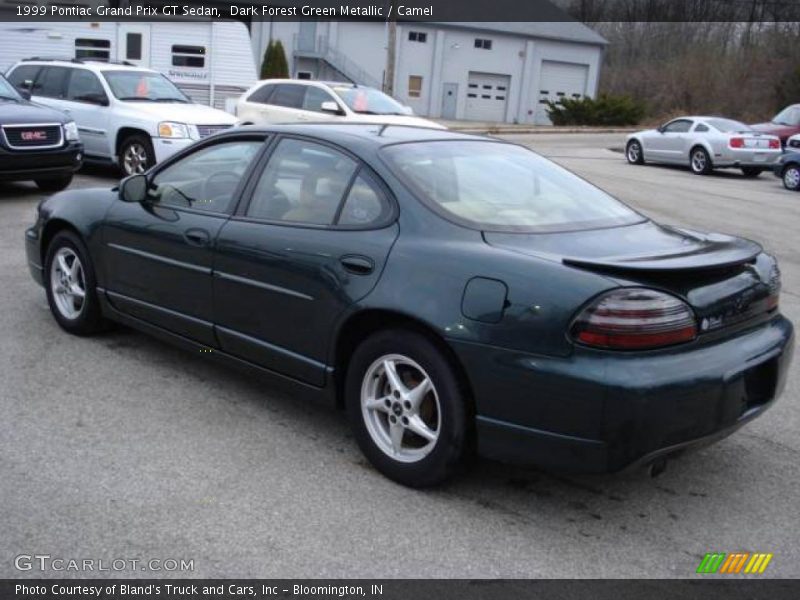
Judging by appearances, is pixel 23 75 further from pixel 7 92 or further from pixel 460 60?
pixel 460 60

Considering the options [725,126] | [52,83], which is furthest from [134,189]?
[725,126]

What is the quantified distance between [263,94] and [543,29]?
3919 cm

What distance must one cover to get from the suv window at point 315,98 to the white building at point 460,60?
104 ft

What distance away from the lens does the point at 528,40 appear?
5156 cm

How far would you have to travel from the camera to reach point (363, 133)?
181 inches

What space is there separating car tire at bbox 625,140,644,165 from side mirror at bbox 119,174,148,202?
2024 cm

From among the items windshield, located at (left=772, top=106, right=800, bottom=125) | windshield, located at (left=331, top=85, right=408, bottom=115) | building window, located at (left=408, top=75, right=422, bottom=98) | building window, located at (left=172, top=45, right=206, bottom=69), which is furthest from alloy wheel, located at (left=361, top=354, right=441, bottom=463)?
building window, located at (left=408, top=75, right=422, bottom=98)

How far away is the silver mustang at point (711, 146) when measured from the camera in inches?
821

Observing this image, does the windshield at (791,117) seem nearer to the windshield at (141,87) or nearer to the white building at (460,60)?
the windshield at (141,87)

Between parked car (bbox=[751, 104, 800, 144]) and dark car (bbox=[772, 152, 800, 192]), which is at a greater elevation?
parked car (bbox=[751, 104, 800, 144])

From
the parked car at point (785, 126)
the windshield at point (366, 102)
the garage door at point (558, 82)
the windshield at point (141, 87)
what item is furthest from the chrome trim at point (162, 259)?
the garage door at point (558, 82)

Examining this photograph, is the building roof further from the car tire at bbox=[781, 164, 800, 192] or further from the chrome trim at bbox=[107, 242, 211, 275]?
the chrome trim at bbox=[107, 242, 211, 275]

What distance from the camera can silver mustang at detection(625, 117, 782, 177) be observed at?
20.8 metres

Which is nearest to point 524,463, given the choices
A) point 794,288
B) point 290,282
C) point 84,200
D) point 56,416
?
point 290,282
